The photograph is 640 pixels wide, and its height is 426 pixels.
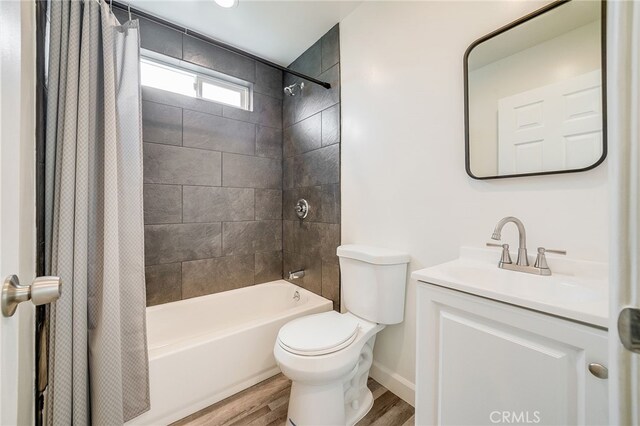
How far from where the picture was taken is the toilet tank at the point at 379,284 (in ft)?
4.68

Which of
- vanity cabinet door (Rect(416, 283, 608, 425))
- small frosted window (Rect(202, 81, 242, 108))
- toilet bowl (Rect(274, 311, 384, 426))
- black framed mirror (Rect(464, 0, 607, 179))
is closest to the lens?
vanity cabinet door (Rect(416, 283, 608, 425))

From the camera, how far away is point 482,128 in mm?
1189

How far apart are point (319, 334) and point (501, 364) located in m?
0.81

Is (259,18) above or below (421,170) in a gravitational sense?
above

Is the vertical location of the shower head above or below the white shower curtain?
above

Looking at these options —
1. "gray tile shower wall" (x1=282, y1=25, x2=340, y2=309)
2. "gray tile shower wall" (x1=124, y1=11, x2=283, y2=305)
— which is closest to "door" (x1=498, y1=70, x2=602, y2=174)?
"gray tile shower wall" (x1=282, y1=25, x2=340, y2=309)

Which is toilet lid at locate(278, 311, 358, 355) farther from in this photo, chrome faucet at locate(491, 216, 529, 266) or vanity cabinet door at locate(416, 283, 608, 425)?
chrome faucet at locate(491, 216, 529, 266)

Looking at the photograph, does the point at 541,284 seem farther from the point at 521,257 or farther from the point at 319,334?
the point at 319,334

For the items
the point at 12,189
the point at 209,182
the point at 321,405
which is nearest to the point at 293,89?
the point at 209,182

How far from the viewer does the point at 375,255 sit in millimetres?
1420

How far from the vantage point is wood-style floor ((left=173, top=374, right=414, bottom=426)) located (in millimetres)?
1354

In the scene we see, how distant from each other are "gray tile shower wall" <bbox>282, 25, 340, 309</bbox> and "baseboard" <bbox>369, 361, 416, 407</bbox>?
476 millimetres

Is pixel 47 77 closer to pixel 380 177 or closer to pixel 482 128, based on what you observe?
pixel 380 177

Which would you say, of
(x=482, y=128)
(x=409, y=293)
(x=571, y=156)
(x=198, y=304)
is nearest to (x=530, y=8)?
(x=482, y=128)
